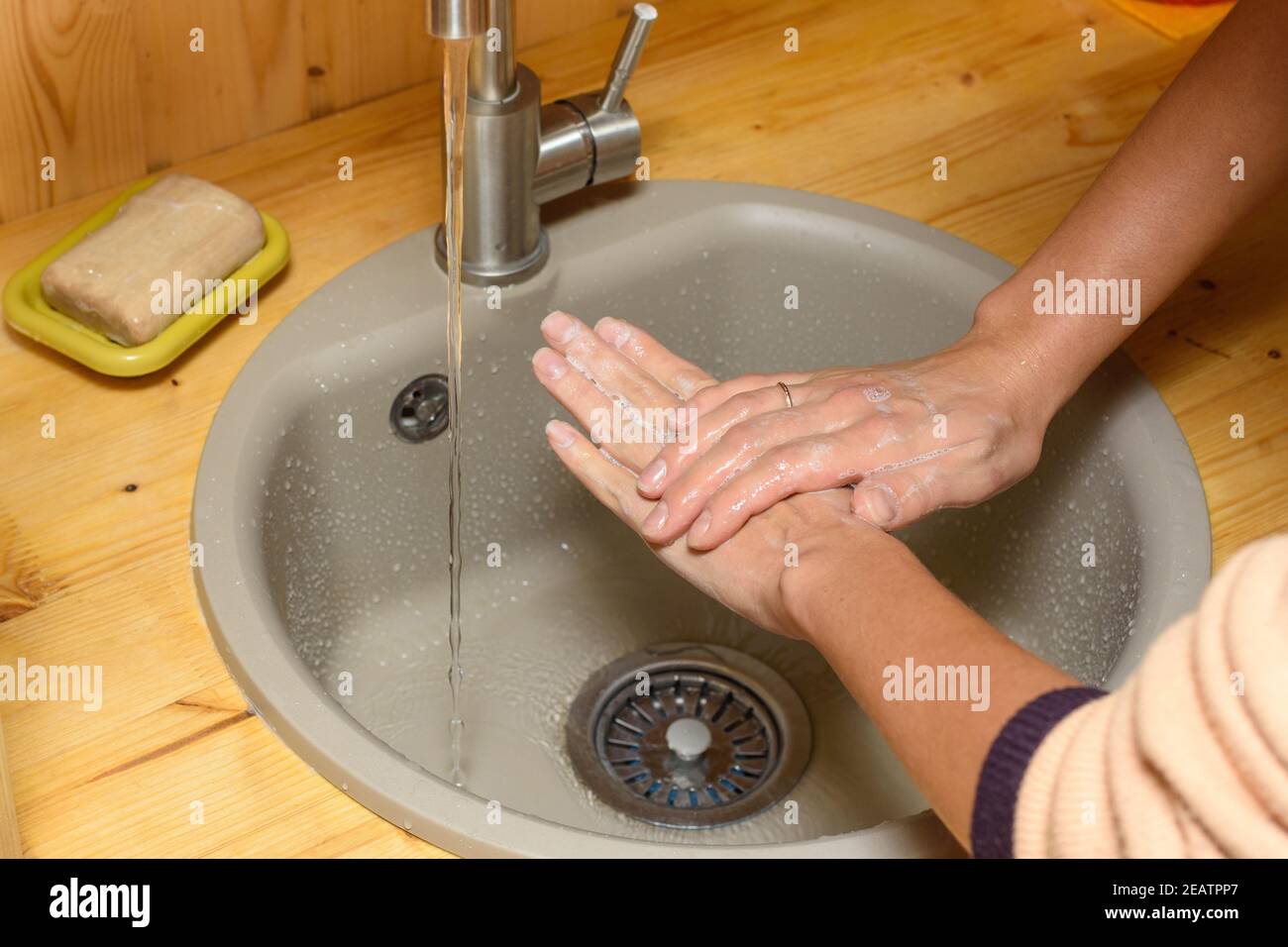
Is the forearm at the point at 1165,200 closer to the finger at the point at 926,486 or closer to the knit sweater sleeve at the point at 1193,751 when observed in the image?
the finger at the point at 926,486

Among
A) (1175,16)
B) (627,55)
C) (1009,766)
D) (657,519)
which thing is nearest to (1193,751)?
(1009,766)

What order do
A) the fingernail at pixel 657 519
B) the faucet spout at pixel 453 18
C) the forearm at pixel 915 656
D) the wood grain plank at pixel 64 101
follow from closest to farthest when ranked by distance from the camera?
the forearm at pixel 915 656 → the faucet spout at pixel 453 18 → the fingernail at pixel 657 519 → the wood grain plank at pixel 64 101

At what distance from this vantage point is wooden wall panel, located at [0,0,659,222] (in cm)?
97

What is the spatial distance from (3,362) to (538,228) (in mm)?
359

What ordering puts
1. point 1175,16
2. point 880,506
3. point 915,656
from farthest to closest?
1. point 1175,16
2. point 880,506
3. point 915,656

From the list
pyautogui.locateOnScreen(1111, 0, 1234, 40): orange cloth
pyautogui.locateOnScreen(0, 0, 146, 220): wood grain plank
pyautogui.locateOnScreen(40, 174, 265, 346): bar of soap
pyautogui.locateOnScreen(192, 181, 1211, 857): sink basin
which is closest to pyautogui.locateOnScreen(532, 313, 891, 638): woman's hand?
pyautogui.locateOnScreen(192, 181, 1211, 857): sink basin

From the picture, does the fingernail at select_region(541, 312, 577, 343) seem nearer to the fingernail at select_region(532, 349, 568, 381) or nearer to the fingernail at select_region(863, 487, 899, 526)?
the fingernail at select_region(532, 349, 568, 381)

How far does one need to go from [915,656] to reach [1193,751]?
7.8 inches

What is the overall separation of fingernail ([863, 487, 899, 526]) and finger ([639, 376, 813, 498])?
0.26 feet

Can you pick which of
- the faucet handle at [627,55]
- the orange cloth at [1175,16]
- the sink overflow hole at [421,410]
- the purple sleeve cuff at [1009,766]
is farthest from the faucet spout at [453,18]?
the orange cloth at [1175,16]

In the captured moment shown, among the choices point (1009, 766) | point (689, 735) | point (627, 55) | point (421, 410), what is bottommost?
point (689, 735)

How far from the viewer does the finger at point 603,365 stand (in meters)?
0.91

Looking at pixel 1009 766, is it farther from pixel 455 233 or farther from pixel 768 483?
pixel 455 233

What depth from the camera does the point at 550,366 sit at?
0.91m
